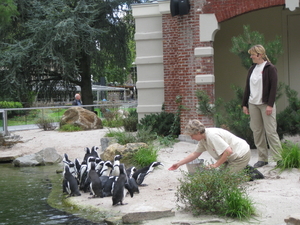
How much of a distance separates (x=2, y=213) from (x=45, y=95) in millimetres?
19726

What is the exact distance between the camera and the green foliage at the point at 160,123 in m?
14.7

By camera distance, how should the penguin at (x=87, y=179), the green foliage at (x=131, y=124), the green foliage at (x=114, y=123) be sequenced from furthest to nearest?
the green foliage at (x=114, y=123), the green foliage at (x=131, y=124), the penguin at (x=87, y=179)

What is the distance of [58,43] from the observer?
23469 mm

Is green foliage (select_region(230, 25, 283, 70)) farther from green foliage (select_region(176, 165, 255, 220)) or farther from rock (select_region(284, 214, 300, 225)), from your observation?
rock (select_region(284, 214, 300, 225))

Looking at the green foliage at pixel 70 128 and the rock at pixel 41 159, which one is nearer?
the rock at pixel 41 159

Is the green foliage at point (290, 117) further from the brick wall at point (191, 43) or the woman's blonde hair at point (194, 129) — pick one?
the woman's blonde hair at point (194, 129)

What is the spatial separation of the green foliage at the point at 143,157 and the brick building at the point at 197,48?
276 centimetres

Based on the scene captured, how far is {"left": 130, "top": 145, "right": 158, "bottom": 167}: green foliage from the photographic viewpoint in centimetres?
1111

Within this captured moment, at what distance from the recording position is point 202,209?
676 centimetres

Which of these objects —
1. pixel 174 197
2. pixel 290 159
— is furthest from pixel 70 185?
pixel 290 159

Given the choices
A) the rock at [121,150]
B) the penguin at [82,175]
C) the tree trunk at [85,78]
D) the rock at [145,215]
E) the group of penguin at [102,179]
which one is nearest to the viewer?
the rock at [145,215]

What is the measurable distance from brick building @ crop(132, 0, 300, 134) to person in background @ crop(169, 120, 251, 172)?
212 inches

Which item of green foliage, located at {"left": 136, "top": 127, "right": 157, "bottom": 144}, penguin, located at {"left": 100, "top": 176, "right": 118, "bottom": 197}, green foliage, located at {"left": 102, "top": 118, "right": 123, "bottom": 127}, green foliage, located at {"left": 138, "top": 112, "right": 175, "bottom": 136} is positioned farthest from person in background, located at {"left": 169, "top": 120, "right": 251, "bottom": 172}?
green foliage, located at {"left": 102, "top": 118, "right": 123, "bottom": 127}

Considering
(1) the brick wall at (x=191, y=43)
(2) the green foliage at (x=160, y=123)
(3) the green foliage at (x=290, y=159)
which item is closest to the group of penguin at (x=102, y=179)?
(3) the green foliage at (x=290, y=159)
